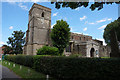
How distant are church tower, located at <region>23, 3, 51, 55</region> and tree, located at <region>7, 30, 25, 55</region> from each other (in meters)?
15.1

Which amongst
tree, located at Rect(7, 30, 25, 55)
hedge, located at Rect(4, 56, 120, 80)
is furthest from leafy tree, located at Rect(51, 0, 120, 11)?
tree, located at Rect(7, 30, 25, 55)

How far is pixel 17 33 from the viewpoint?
40875mm

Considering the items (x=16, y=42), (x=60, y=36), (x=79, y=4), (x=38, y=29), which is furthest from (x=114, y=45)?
(x=16, y=42)

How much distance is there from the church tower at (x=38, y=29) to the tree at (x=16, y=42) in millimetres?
15057

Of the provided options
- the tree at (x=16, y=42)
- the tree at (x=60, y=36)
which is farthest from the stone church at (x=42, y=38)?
the tree at (x=16, y=42)

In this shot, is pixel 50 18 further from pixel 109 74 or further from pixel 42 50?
pixel 109 74

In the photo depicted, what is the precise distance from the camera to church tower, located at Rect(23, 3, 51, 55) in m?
24.1

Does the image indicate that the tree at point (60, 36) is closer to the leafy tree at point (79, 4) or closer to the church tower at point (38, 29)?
the church tower at point (38, 29)

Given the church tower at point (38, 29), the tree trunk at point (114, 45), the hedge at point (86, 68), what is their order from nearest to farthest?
the hedge at point (86, 68), the tree trunk at point (114, 45), the church tower at point (38, 29)

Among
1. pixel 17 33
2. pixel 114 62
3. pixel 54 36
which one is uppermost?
pixel 17 33

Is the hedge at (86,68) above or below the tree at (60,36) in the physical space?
below

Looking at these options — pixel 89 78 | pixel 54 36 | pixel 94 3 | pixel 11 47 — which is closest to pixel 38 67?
pixel 89 78

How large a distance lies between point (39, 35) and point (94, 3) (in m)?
21.9

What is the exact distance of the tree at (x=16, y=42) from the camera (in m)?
38.2
